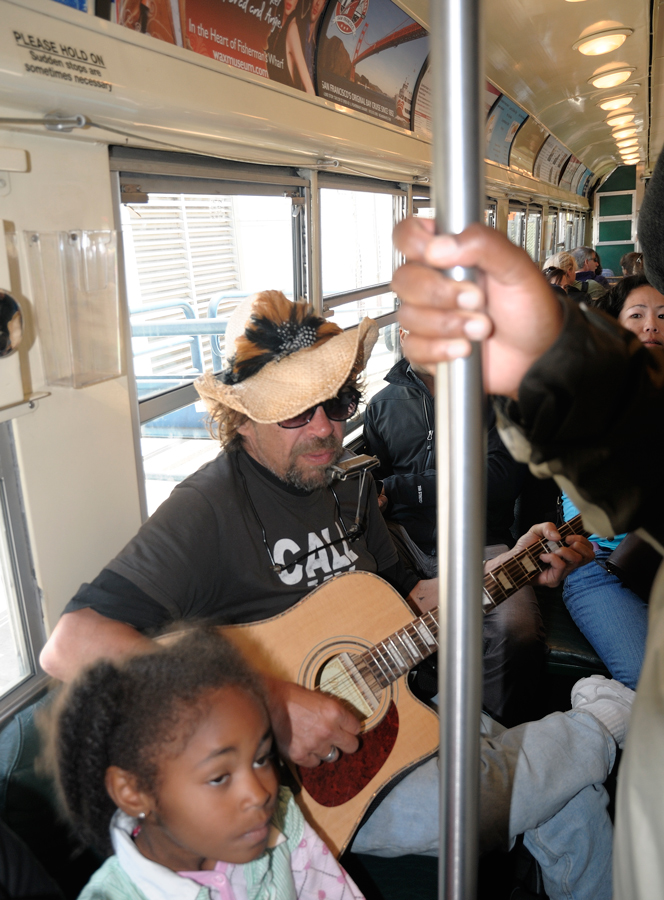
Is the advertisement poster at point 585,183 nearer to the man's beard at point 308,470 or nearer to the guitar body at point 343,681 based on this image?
the man's beard at point 308,470

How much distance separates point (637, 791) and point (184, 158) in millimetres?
2517

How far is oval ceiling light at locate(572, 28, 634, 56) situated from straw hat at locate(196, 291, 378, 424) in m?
3.64

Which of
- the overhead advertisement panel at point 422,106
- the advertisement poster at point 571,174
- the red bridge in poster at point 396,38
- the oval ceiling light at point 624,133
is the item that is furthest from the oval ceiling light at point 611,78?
the advertisement poster at point 571,174

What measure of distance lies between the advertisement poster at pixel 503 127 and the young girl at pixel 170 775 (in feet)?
20.4

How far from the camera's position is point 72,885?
5.19ft

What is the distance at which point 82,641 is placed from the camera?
1.80 metres

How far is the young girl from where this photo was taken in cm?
131

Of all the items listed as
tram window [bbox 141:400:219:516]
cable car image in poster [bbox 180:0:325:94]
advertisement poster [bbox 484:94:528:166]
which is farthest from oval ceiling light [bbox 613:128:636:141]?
tram window [bbox 141:400:219:516]

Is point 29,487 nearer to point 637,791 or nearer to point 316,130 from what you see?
point 637,791

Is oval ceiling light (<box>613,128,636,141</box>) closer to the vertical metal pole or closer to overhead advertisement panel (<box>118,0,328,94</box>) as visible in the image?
overhead advertisement panel (<box>118,0,328,94</box>)

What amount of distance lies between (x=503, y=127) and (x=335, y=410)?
6.22 m

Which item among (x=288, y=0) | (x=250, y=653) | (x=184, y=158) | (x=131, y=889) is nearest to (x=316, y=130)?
(x=288, y=0)

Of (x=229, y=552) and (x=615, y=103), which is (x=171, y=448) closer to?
(x=229, y=552)

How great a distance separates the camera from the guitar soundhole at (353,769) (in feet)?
6.44
